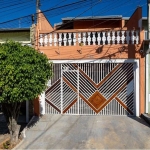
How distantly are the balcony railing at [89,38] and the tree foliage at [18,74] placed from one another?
3.65 metres

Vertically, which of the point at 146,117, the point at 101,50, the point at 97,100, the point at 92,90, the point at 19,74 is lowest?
the point at 146,117

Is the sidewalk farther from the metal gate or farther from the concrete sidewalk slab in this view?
the metal gate

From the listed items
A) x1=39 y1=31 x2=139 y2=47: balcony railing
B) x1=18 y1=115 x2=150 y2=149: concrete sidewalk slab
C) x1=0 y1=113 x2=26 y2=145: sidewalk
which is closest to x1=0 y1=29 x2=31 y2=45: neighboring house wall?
x1=39 y1=31 x2=139 y2=47: balcony railing

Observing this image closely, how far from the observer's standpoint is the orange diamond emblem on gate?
10.4 metres

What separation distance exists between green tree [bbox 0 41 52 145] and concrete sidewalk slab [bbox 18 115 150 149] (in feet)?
3.87

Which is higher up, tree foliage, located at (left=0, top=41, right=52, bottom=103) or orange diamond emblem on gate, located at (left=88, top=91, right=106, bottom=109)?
tree foliage, located at (left=0, top=41, right=52, bottom=103)

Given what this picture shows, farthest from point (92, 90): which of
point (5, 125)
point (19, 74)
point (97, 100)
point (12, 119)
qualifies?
point (19, 74)

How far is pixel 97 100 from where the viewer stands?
10.4m

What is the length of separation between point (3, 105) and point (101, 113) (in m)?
4.78

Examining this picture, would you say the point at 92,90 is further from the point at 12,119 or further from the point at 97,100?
the point at 12,119

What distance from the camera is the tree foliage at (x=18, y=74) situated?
6285 mm

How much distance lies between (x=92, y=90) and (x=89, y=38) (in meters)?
2.35

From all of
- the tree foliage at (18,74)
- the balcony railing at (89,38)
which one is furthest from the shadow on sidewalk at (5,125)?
the balcony railing at (89,38)

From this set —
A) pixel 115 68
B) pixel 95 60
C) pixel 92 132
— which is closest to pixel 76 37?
pixel 95 60
